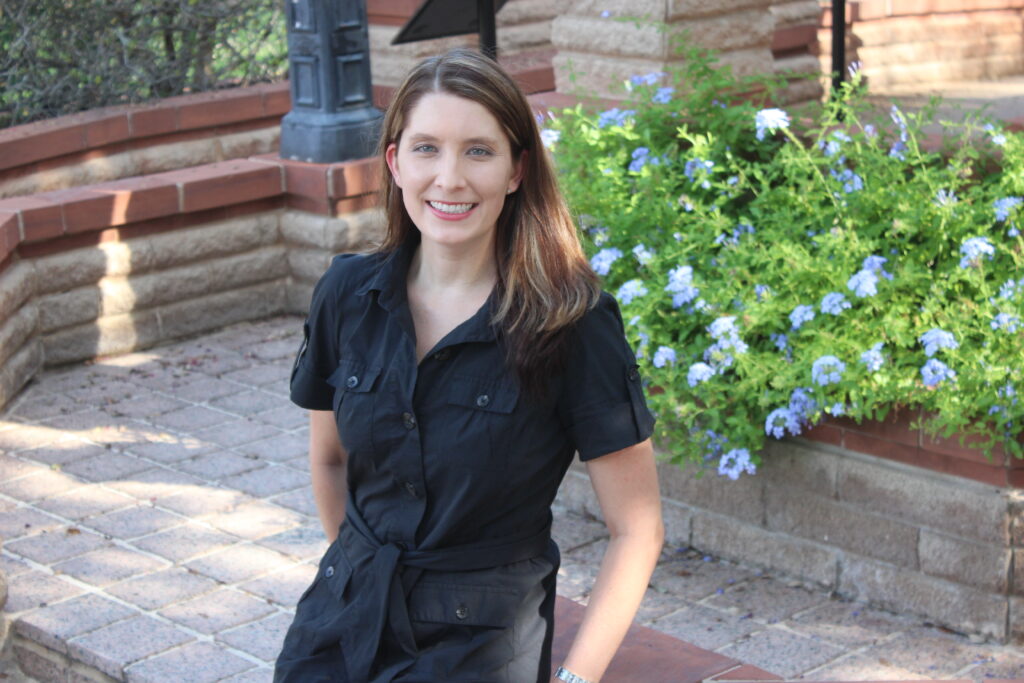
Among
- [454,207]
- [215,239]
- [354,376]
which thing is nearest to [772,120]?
[454,207]

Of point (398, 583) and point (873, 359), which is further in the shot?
point (873, 359)

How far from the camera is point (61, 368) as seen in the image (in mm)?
6945

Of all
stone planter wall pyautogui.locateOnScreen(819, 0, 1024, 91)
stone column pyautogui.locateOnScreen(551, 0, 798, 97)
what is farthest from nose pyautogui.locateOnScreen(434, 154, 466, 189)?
stone planter wall pyautogui.locateOnScreen(819, 0, 1024, 91)

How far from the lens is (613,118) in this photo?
555 cm

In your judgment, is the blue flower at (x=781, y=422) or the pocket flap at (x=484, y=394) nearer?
the pocket flap at (x=484, y=394)

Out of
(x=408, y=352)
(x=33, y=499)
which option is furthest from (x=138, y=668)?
(x=408, y=352)

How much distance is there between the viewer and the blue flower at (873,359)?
414 centimetres

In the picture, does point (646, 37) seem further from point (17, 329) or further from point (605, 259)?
point (17, 329)

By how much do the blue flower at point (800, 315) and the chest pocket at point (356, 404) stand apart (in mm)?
2108

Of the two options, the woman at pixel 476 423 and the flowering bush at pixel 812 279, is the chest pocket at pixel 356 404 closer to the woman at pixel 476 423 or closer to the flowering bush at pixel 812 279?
the woman at pixel 476 423

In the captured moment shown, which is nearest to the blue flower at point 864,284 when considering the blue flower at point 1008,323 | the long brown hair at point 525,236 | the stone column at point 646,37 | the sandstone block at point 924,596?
the blue flower at point 1008,323

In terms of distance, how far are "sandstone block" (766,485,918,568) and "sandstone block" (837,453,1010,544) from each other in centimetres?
4

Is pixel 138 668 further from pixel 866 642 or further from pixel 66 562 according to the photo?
pixel 866 642

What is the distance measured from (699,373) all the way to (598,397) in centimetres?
192
